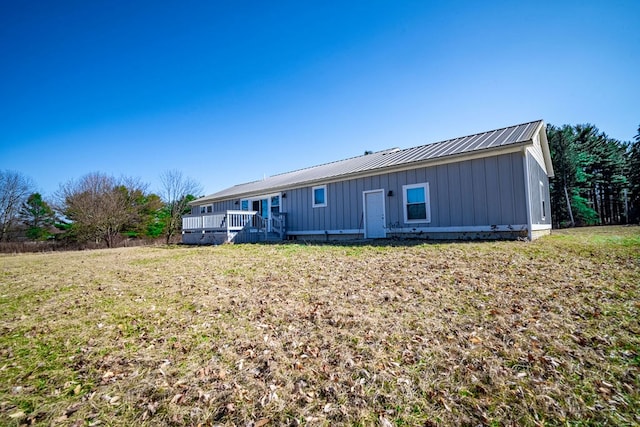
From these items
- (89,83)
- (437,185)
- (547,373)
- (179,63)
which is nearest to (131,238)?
(89,83)

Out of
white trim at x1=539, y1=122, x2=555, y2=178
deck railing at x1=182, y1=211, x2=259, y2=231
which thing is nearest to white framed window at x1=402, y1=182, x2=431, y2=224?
white trim at x1=539, y1=122, x2=555, y2=178

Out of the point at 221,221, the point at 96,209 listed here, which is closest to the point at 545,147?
the point at 221,221

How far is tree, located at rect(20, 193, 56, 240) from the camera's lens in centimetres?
2277

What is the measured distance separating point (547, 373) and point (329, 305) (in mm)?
2723

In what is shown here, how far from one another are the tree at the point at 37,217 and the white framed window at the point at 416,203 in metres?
27.7

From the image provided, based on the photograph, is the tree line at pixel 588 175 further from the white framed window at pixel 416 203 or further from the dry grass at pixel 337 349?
the dry grass at pixel 337 349

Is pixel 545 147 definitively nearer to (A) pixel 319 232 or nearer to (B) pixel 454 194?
(B) pixel 454 194

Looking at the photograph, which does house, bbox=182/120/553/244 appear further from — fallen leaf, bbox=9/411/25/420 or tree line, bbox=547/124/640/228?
tree line, bbox=547/124/640/228

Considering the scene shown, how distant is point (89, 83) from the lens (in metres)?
13.1

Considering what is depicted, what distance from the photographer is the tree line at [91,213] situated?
845 inches

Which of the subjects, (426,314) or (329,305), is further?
(329,305)

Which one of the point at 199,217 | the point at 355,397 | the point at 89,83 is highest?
the point at 89,83

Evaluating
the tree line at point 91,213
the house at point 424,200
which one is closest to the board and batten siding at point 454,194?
the house at point 424,200

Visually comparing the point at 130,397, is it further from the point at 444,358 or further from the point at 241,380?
the point at 444,358
